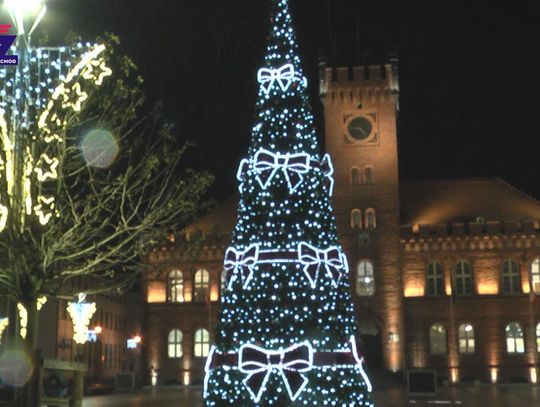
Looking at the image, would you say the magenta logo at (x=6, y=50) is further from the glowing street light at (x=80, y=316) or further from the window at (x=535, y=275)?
the window at (x=535, y=275)

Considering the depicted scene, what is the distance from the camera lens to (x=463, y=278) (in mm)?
48906

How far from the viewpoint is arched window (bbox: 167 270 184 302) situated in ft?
168

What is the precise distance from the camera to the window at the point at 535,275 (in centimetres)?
4788

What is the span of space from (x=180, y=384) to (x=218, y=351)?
1315 inches

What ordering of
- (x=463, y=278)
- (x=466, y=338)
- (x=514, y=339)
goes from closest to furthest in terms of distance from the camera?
(x=514, y=339), (x=466, y=338), (x=463, y=278)

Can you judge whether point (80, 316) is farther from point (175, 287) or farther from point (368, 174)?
point (368, 174)

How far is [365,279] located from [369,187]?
5.65m

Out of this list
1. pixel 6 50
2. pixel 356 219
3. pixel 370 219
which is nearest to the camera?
pixel 6 50

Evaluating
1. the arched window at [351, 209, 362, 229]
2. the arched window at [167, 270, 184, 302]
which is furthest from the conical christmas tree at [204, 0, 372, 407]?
the arched window at [167, 270, 184, 302]

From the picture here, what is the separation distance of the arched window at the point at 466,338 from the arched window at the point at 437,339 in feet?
3.28

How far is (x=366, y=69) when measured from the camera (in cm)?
5025

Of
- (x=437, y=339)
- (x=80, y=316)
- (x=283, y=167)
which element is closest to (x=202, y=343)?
(x=437, y=339)

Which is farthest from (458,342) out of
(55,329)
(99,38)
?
(99,38)

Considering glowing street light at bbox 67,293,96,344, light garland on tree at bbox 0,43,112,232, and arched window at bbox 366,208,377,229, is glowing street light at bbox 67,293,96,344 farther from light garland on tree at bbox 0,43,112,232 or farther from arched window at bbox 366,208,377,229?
arched window at bbox 366,208,377,229
